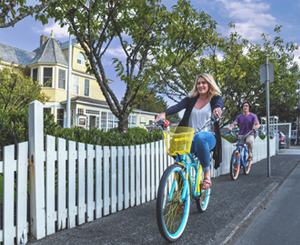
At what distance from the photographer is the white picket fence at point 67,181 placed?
8.46 ft

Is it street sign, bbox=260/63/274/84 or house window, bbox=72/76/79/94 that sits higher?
house window, bbox=72/76/79/94

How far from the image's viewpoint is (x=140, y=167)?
4172 millimetres

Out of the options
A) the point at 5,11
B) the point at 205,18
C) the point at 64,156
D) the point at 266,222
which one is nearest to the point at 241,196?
the point at 266,222

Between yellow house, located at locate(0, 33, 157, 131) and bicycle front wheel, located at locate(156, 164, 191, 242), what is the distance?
65.0 ft

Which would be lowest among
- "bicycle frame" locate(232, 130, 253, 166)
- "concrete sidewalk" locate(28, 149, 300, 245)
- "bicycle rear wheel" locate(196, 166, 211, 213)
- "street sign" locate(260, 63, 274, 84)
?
"concrete sidewalk" locate(28, 149, 300, 245)

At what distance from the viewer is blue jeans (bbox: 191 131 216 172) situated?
313 cm

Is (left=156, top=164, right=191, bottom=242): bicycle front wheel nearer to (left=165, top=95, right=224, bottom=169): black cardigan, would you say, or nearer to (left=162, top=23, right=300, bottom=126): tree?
(left=165, top=95, right=224, bottom=169): black cardigan

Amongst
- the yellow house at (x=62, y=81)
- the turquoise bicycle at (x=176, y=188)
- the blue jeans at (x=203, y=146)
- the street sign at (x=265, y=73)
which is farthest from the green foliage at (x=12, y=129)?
the yellow house at (x=62, y=81)

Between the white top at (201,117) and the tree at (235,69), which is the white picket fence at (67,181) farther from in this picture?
the tree at (235,69)

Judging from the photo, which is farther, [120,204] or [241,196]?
[241,196]

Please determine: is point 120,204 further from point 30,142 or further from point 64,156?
point 30,142

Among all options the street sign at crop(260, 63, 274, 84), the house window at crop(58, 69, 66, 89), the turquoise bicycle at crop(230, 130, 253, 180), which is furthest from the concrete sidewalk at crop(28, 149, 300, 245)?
the house window at crop(58, 69, 66, 89)

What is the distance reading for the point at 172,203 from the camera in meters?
2.72

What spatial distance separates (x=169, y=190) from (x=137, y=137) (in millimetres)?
1907
